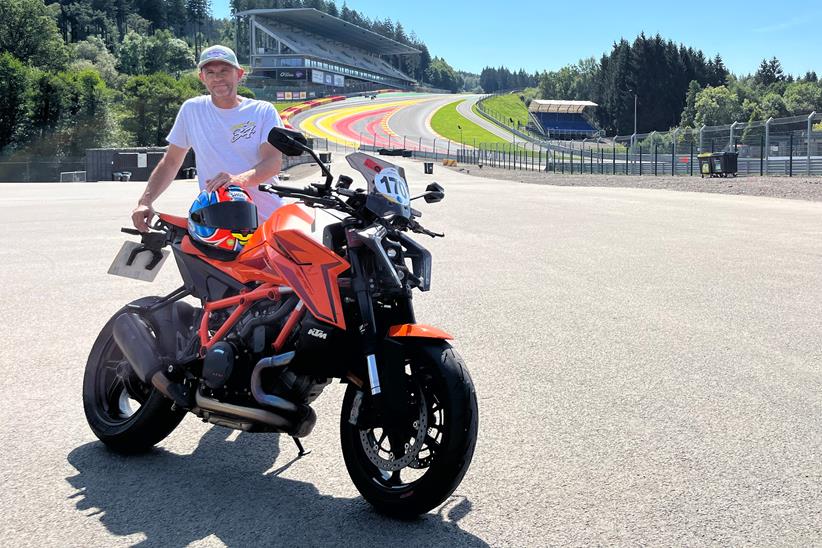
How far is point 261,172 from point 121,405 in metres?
1.42

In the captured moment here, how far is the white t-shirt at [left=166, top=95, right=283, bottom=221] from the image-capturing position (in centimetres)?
475

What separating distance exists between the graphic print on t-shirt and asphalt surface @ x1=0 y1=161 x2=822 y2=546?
65.0 inches

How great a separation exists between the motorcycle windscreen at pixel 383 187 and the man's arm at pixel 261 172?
0.88 meters

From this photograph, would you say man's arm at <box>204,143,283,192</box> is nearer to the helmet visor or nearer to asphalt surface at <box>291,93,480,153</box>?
the helmet visor

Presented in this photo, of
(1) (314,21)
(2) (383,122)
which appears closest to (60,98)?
(2) (383,122)

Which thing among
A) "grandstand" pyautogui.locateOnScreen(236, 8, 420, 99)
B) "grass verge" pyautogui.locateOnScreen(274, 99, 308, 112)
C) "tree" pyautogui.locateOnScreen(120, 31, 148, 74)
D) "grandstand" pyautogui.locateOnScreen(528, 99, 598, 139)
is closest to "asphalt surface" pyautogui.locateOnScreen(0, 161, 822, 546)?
"grass verge" pyautogui.locateOnScreen(274, 99, 308, 112)

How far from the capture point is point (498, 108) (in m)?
154

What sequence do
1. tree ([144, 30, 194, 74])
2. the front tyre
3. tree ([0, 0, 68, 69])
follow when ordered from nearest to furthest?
the front tyre < tree ([0, 0, 68, 69]) < tree ([144, 30, 194, 74])

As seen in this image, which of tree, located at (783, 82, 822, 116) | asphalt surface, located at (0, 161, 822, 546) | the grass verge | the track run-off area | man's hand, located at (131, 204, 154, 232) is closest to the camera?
asphalt surface, located at (0, 161, 822, 546)

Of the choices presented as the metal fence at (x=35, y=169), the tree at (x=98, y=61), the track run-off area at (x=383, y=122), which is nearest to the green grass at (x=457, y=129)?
the track run-off area at (x=383, y=122)

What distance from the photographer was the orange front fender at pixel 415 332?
10.5 ft

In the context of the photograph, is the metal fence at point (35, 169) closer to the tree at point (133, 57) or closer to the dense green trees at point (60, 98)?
the dense green trees at point (60, 98)

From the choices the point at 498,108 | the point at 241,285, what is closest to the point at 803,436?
the point at 241,285

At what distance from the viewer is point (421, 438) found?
10.5 feet
